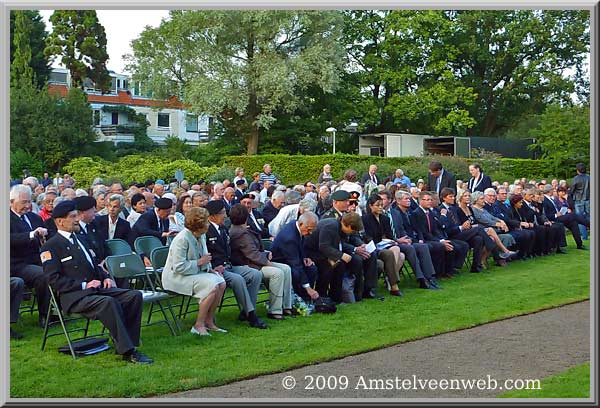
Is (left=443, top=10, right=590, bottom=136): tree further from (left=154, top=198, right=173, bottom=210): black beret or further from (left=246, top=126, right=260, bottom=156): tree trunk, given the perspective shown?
(left=154, top=198, right=173, bottom=210): black beret

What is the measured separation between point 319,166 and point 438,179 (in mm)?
12419

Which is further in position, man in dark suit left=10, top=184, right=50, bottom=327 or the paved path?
man in dark suit left=10, top=184, right=50, bottom=327

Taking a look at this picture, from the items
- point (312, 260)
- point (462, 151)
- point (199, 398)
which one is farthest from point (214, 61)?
point (462, 151)

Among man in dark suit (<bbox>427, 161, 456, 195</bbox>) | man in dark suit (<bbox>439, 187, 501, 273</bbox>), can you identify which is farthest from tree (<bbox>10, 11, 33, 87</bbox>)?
man in dark suit (<bbox>427, 161, 456, 195</bbox>)

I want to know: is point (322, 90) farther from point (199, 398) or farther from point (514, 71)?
point (199, 398)

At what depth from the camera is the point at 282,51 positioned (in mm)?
16125

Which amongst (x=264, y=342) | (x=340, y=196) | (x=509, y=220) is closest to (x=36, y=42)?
(x=340, y=196)

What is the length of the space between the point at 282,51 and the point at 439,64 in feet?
31.4

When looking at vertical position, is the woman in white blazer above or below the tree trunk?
below

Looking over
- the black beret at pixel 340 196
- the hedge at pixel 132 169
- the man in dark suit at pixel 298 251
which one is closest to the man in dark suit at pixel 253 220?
the man in dark suit at pixel 298 251

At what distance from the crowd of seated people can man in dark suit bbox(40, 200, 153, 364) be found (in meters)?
0.03

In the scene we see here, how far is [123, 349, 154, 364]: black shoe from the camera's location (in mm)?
6168

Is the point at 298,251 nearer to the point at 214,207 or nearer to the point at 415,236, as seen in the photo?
the point at 214,207

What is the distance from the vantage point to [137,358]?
6.20 meters
